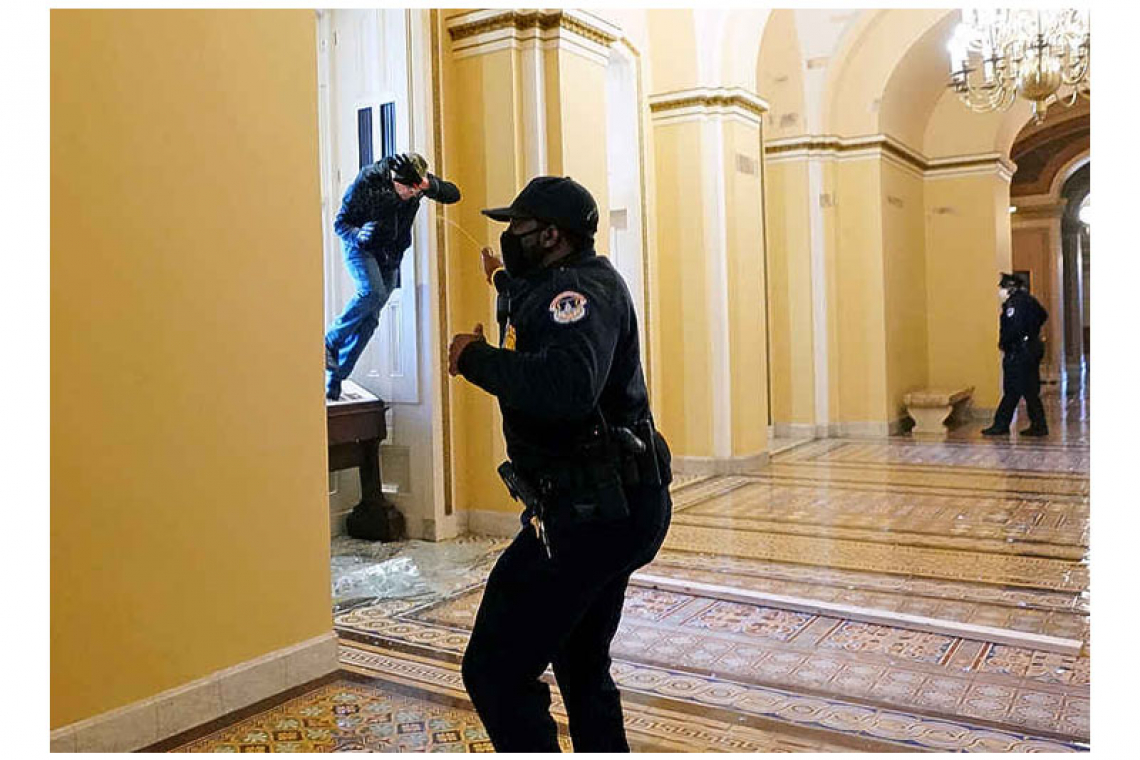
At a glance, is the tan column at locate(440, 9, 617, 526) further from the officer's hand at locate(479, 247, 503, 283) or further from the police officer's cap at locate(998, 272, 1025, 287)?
the police officer's cap at locate(998, 272, 1025, 287)

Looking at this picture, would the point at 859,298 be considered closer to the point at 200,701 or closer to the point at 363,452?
the point at 363,452

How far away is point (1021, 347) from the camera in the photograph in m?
11.5

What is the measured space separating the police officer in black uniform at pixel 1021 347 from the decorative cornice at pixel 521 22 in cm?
681

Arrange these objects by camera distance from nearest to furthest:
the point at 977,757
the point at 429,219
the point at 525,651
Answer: the point at 525,651 < the point at 977,757 < the point at 429,219

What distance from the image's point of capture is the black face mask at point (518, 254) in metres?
2.50

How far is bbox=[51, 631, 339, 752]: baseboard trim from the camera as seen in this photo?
10.5 feet

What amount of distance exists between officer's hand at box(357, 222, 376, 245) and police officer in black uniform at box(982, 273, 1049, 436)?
8.02 meters

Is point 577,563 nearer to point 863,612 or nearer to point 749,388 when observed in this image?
point 863,612

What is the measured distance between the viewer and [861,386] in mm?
12359

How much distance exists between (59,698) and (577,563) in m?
1.85

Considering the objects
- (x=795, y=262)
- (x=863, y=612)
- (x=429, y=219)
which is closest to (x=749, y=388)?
(x=795, y=262)

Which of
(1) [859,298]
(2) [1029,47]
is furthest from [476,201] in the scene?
(1) [859,298]

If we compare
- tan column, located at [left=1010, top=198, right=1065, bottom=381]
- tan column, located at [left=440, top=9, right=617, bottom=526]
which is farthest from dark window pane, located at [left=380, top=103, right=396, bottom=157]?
tan column, located at [left=1010, top=198, right=1065, bottom=381]

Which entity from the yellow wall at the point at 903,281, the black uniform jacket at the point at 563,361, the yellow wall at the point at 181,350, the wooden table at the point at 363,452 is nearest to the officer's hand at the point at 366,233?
the wooden table at the point at 363,452
